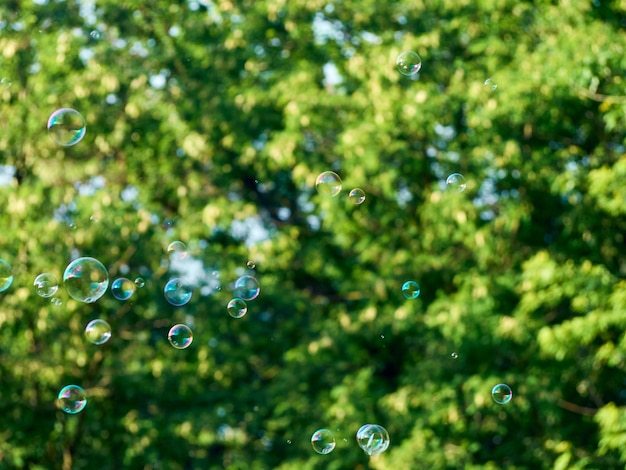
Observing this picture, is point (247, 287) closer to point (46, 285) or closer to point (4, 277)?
point (46, 285)

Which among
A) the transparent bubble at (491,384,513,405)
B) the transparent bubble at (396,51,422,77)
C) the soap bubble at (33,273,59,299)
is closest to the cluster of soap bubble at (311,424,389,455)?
the transparent bubble at (491,384,513,405)

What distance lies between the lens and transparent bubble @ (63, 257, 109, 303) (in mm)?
7309

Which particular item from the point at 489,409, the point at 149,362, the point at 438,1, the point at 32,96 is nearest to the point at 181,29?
the point at 32,96

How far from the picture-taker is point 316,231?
1206cm

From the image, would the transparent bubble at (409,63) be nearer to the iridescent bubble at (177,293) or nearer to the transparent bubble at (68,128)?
the iridescent bubble at (177,293)

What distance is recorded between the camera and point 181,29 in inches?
453

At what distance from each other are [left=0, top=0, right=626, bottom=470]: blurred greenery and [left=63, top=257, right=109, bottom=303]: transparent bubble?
225 centimetres

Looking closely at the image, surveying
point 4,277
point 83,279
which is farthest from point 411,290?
point 4,277

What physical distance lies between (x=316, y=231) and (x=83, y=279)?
16.4 feet

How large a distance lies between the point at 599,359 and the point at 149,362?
4110 millimetres

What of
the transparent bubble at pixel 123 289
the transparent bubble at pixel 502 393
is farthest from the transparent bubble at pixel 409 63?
the transparent bubble at pixel 123 289

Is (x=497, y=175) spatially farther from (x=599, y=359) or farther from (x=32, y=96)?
(x=32, y=96)

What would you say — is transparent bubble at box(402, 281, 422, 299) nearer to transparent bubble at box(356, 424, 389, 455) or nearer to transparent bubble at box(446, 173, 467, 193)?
transparent bubble at box(446, 173, 467, 193)

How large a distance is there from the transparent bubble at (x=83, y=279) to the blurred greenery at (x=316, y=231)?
225 centimetres
